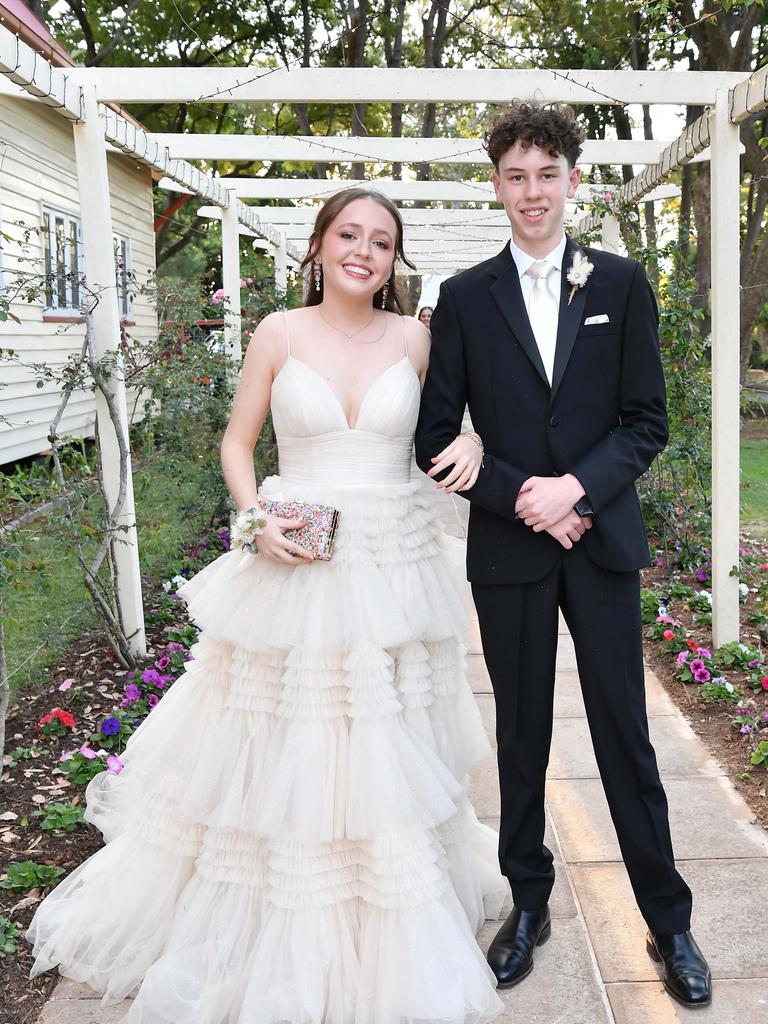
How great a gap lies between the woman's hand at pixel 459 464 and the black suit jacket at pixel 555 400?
0.04 m

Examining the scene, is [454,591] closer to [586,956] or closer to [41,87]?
[586,956]

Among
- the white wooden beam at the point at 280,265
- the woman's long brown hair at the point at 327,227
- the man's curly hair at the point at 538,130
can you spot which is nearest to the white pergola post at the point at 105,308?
the woman's long brown hair at the point at 327,227

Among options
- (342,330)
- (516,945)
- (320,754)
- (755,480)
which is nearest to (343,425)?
(342,330)

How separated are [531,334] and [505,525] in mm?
492

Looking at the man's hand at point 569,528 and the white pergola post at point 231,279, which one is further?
the white pergola post at point 231,279

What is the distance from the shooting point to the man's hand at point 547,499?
2.31 m

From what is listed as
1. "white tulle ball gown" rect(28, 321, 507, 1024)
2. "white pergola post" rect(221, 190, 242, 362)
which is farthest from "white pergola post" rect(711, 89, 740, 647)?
"white pergola post" rect(221, 190, 242, 362)

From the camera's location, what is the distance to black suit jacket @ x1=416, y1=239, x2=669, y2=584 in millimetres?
2375

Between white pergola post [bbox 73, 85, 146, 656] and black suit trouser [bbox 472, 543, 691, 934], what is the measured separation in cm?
265

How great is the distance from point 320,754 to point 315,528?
588mm

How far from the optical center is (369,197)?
2.71 metres

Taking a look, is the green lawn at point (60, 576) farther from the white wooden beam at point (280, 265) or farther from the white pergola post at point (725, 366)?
the white wooden beam at point (280, 265)

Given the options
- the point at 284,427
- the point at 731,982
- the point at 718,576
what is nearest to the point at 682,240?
the point at 718,576

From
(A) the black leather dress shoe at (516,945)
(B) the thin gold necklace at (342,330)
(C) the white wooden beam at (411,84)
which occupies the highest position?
(C) the white wooden beam at (411,84)
